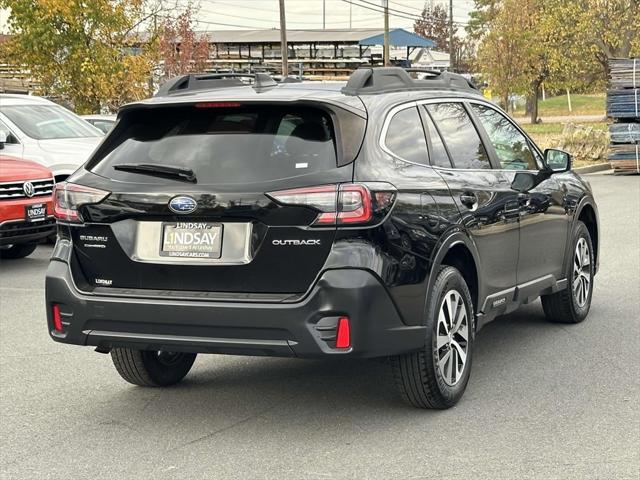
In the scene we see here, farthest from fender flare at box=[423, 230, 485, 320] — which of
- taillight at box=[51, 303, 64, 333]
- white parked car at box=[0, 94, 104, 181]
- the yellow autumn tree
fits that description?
the yellow autumn tree

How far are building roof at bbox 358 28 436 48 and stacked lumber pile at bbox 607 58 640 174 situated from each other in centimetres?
3879

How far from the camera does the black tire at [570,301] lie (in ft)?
25.4

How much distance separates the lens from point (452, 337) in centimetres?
573

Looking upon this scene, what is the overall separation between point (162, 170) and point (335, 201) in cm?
91

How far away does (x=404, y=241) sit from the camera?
5.21m

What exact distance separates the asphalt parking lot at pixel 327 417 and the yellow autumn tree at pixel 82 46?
18.9 m

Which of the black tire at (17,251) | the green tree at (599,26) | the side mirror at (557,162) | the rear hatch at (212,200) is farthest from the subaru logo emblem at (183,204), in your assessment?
the green tree at (599,26)

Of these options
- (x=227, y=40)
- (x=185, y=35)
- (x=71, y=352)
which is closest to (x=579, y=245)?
(x=71, y=352)

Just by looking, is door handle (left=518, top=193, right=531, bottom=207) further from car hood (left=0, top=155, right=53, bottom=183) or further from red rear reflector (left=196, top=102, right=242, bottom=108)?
car hood (left=0, top=155, right=53, bottom=183)

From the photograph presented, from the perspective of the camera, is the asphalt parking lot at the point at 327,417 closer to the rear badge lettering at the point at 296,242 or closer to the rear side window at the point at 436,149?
the rear badge lettering at the point at 296,242

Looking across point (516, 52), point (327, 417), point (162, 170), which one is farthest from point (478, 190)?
point (516, 52)

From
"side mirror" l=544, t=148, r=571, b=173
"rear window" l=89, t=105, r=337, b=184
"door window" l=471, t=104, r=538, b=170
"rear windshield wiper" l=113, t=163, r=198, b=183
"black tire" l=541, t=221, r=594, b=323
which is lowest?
"black tire" l=541, t=221, r=594, b=323

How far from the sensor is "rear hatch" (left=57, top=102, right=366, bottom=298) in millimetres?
5012

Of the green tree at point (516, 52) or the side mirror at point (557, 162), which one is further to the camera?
the green tree at point (516, 52)
